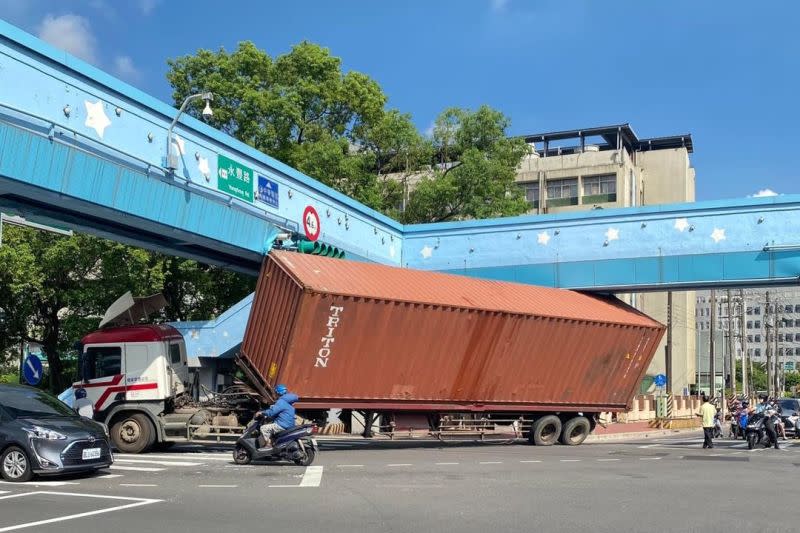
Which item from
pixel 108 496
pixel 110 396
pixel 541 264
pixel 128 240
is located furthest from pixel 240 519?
pixel 541 264

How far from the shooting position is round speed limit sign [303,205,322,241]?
24391 millimetres

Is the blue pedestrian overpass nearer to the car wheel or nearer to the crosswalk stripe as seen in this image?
the crosswalk stripe

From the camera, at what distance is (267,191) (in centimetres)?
2283

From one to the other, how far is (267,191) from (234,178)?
1.54 meters

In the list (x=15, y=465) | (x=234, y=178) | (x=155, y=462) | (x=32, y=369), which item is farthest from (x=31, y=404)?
(x=234, y=178)

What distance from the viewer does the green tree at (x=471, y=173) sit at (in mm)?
35812

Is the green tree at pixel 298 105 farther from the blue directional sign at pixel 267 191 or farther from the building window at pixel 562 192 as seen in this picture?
the building window at pixel 562 192

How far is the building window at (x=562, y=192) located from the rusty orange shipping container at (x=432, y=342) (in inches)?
1732

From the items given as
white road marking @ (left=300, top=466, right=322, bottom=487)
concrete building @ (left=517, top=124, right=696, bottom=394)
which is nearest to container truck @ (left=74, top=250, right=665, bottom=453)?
white road marking @ (left=300, top=466, right=322, bottom=487)

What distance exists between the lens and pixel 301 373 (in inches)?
677

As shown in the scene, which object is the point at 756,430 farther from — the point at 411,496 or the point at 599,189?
the point at 599,189

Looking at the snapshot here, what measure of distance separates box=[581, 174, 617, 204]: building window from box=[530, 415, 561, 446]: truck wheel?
44.9 m

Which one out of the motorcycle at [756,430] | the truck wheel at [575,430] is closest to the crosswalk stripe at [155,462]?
the truck wheel at [575,430]

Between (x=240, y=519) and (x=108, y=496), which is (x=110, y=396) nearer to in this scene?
(x=108, y=496)
